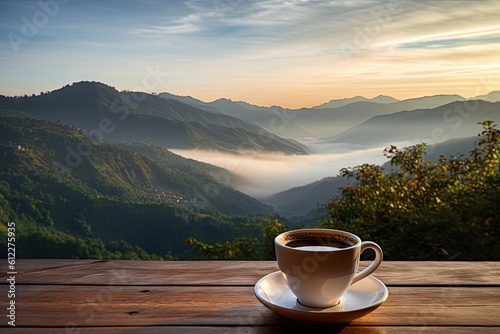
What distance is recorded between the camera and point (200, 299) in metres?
0.82

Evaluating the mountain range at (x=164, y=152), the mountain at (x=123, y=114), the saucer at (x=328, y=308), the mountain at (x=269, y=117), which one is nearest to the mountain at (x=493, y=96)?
the mountain range at (x=164, y=152)

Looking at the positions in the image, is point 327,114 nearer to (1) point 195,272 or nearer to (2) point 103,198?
(2) point 103,198

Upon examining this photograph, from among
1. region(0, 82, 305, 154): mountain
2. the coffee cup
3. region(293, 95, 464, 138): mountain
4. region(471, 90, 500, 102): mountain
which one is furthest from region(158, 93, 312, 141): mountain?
the coffee cup

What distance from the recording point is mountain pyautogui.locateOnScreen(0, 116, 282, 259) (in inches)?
279

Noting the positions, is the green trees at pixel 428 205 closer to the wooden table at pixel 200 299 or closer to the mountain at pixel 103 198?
the wooden table at pixel 200 299

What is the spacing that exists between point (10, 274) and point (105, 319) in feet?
1.28

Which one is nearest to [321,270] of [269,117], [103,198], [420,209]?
[420,209]

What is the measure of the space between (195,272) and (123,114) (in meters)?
17.0

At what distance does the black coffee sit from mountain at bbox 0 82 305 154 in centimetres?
1223

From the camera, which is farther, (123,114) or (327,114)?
(123,114)

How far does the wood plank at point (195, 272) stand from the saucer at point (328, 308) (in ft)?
0.33

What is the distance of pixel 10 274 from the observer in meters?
0.98

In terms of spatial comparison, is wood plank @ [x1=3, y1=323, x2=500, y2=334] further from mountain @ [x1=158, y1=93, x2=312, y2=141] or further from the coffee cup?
mountain @ [x1=158, y1=93, x2=312, y2=141]

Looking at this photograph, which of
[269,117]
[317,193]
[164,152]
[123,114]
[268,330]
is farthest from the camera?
[123,114]
